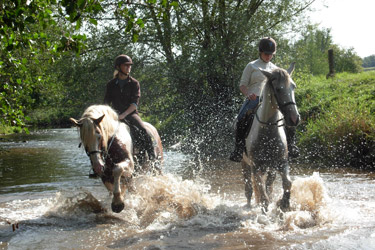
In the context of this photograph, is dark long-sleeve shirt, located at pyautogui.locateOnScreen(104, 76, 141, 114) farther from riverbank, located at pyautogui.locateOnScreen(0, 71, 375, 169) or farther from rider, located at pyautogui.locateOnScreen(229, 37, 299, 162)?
riverbank, located at pyautogui.locateOnScreen(0, 71, 375, 169)

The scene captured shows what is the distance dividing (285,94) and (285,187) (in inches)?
58.4

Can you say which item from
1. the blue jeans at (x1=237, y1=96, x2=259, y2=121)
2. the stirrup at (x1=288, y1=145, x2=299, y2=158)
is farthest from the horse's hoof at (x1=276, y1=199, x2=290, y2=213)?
the blue jeans at (x1=237, y1=96, x2=259, y2=121)

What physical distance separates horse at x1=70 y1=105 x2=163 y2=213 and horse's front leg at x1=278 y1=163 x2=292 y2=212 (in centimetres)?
247

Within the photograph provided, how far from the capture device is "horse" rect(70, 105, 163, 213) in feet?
20.1

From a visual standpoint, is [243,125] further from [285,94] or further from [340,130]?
[340,130]

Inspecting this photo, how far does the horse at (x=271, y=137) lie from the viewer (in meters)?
5.86

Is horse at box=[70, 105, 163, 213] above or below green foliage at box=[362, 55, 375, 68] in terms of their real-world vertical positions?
below

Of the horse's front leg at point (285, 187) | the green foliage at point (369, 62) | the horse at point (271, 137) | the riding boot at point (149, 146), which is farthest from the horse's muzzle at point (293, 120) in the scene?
the green foliage at point (369, 62)

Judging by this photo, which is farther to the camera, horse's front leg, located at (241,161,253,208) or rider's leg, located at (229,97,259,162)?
horse's front leg, located at (241,161,253,208)

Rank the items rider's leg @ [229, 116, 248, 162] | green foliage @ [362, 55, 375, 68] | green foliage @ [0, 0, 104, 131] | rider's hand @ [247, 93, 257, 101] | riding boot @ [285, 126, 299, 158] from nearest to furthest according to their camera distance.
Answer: green foliage @ [0, 0, 104, 131]
rider's hand @ [247, 93, 257, 101]
riding boot @ [285, 126, 299, 158]
rider's leg @ [229, 116, 248, 162]
green foliage @ [362, 55, 375, 68]

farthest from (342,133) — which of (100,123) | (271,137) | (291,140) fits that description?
(100,123)

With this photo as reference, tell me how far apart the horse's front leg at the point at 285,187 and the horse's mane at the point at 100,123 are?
2775 mm

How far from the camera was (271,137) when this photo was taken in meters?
6.29

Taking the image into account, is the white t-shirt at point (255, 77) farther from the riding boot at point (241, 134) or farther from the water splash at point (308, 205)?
the water splash at point (308, 205)
